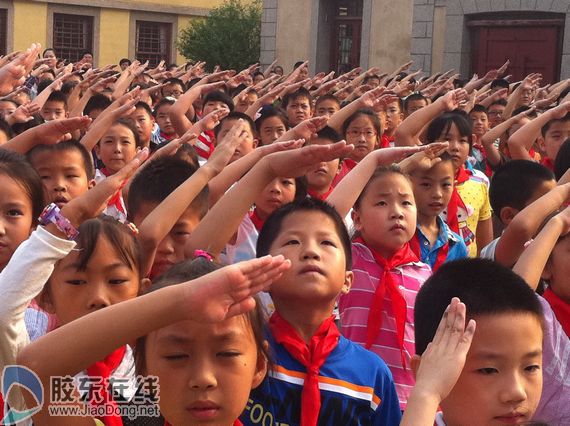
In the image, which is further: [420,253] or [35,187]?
[420,253]

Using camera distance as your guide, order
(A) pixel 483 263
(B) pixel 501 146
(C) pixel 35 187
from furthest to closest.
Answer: (B) pixel 501 146
(C) pixel 35 187
(A) pixel 483 263

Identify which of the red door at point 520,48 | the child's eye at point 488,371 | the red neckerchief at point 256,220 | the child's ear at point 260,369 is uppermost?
the red door at point 520,48

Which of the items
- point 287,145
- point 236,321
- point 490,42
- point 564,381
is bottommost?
point 564,381

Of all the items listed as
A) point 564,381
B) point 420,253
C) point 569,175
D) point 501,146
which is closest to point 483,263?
point 564,381

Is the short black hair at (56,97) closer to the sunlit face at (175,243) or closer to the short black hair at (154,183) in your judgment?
the short black hair at (154,183)

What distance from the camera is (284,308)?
2.49 meters

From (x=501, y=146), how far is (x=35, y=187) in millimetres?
4783

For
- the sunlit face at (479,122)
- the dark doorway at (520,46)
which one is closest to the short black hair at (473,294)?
the sunlit face at (479,122)

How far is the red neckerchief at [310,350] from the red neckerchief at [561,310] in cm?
72

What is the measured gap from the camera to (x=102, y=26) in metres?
22.8

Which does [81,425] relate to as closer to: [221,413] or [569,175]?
[221,413]

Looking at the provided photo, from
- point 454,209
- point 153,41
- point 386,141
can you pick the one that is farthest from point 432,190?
point 153,41

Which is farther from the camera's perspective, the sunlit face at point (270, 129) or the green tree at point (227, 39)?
the green tree at point (227, 39)

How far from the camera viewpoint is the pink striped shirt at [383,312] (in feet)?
9.89
